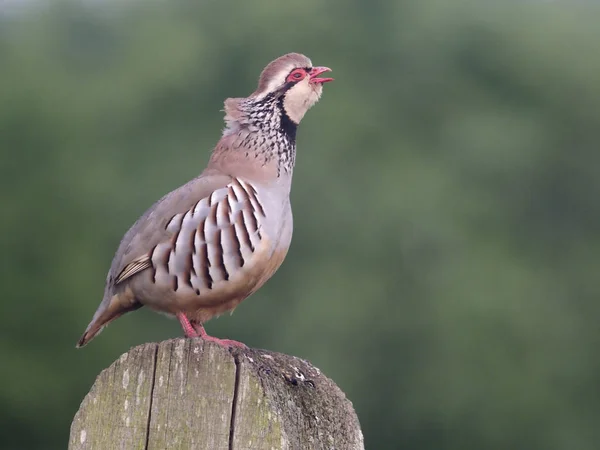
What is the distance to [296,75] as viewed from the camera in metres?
4.93

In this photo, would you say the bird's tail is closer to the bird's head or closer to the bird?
the bird

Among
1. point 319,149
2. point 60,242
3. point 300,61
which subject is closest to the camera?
point 300,61

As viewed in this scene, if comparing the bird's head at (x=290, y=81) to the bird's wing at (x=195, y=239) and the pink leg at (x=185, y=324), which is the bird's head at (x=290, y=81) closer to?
the bird's wing at (x=195, y=239)

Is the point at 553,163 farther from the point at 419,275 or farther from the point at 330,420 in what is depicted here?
the point at 330,420

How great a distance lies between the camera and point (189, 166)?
18.4 metres

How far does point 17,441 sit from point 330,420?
600 inches

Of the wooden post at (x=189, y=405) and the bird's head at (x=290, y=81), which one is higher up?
the bird's head at (x=290, y=81)

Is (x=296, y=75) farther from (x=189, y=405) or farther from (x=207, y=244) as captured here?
(x=189, y=405)

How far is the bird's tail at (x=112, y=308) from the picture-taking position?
15.1 feet

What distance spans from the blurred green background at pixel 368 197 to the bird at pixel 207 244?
39.8 ft

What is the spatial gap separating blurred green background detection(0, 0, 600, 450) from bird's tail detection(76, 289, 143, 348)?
39.6ft

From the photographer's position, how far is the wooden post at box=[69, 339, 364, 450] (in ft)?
9.96

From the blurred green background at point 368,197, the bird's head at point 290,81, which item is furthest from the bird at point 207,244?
the blurred green background at point 368,197

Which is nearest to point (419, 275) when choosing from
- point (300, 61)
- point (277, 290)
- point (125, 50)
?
point (277, 290)
